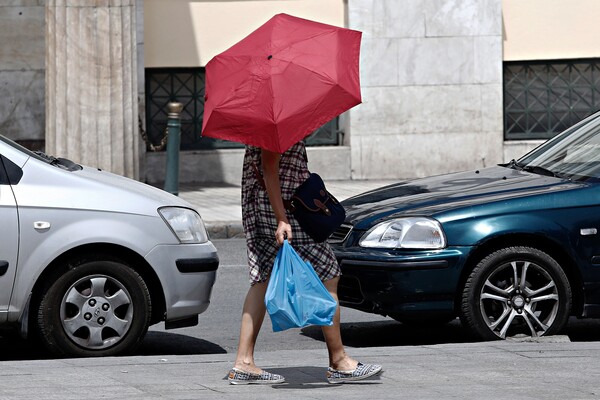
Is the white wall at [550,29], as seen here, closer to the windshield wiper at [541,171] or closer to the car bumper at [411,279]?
the windshield wiper at [541,171]

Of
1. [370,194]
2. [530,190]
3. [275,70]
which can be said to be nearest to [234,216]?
[370,194]

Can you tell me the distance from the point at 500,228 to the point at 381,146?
37.9 ft

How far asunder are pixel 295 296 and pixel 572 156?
10.5ft

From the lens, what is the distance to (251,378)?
22.1ft

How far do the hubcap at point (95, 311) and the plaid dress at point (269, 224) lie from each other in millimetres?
1350

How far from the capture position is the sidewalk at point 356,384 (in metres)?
6.40

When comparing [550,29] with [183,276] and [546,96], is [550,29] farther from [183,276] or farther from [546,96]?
[183,276]

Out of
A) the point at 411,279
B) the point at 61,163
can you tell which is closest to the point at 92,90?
the point at 61,163

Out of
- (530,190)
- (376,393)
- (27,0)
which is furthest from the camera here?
(27,0)

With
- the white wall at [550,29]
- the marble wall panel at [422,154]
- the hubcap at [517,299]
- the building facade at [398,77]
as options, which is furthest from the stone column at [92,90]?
the hubcap at [517,299]

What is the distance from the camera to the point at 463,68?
64.3 ft

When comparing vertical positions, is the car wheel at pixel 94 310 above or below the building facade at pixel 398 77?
below

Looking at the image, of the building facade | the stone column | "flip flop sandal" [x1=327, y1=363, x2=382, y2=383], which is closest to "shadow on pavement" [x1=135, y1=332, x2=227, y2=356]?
"flip flop sandal" [x1=327, y1=363, x2=382, y2=383]

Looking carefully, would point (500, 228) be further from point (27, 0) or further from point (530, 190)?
point (27, 0)
